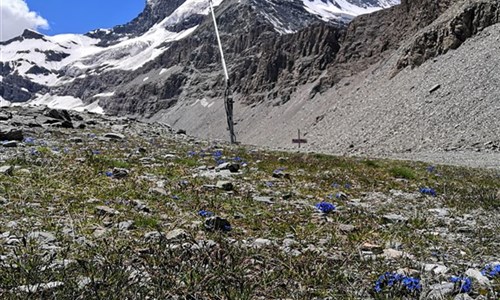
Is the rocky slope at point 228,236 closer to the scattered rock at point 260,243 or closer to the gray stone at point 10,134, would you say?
the scattered rock at point 260,243

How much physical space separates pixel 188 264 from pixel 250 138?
129 meters

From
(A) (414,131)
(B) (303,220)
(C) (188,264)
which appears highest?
(C) (188,264)

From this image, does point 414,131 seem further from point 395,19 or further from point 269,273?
point 395,19

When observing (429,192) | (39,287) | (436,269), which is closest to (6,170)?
(39,287)

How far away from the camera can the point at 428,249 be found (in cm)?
525

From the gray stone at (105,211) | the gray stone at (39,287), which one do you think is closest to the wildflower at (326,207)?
the gray stone at (105,211)

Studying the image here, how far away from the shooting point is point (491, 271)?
422 cm

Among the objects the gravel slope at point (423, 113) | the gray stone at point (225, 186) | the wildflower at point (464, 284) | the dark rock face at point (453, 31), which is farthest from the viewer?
the dark rock face at point (453, 31)

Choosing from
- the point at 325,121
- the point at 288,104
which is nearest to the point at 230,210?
the point at 325,121

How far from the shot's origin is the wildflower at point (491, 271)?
406cm

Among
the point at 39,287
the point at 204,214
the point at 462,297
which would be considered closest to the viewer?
the point at 39,287

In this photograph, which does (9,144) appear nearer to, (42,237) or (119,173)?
(119,173)

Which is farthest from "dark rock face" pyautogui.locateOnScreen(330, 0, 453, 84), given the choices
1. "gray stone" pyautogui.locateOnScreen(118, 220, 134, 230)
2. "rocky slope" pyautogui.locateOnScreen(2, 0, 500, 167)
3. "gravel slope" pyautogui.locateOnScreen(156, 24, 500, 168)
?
"gray stone" pyautogui.locateOnScreen(118, 220, 134, 230)

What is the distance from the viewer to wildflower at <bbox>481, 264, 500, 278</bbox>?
4059 millimetres
